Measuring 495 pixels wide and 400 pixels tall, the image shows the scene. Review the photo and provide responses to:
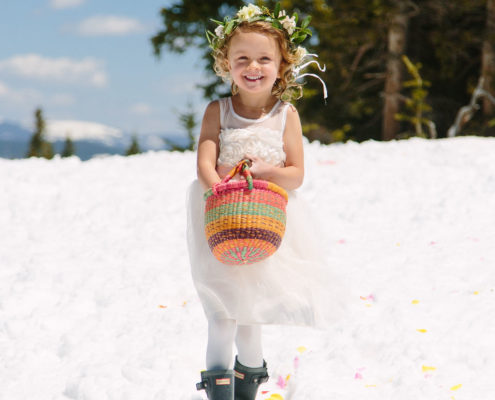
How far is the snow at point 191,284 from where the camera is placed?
2.96m

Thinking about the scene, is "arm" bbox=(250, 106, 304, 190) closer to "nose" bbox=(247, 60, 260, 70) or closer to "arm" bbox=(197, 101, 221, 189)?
"arm" bbox=(197, 101, 221, 189)

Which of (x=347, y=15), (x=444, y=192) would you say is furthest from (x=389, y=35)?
(x=444, y=192)

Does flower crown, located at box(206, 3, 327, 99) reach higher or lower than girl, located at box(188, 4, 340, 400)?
higher

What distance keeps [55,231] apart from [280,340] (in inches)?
116

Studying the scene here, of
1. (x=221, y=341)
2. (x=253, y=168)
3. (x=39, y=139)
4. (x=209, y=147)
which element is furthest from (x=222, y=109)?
(x=39, y=139)

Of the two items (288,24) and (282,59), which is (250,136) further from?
(288,24)

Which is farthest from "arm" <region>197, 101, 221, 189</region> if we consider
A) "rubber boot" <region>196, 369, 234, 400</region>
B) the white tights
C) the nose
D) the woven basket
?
"rubber boot" <region>196, 369, 234, 400</region>

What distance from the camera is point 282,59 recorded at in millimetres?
2322

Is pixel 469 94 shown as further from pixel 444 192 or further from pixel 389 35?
pixel 444 192

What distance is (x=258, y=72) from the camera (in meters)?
2.17

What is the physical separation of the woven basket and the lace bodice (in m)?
0.14

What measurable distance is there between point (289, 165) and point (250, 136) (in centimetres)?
22

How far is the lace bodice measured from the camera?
2.21 m

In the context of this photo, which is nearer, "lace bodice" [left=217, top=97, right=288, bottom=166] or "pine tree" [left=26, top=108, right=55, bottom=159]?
"lace bodice" [left=217, top=97, right=288, bottom=166]
